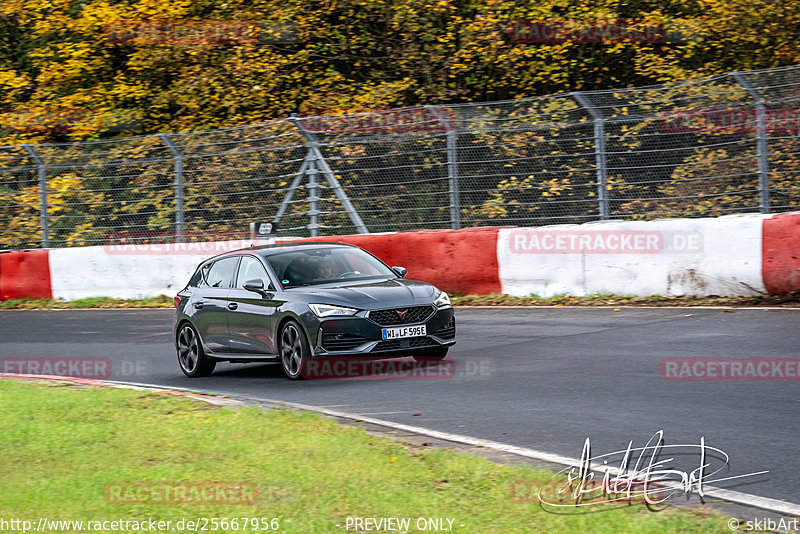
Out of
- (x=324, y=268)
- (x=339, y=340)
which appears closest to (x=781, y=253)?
(x=324, y=268)

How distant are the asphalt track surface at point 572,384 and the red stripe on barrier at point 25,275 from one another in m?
5.26

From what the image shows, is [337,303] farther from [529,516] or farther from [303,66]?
[303,66]

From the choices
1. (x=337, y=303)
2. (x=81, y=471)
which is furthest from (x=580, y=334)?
(x=81, y=471)

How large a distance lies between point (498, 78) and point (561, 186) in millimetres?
7980

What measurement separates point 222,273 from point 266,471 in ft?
21.2

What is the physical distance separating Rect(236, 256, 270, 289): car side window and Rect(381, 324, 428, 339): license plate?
1.75 metres

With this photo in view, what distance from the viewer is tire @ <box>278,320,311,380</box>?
11078 millimetres

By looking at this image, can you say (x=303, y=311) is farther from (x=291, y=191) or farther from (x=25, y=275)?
(x=25, y=275)

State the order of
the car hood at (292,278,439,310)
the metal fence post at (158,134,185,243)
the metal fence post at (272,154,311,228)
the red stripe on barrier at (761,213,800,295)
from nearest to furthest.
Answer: the car hood at (292,278,439,310) → the red stripe on barrier at (761,213,800,295) → the metal fence post at (272,154,311,228) → the metal fence post at (158,134,185,243)

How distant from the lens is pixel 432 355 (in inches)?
471

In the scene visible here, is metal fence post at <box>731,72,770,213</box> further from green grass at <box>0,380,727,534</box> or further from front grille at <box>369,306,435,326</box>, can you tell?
green grass at <box>0,380,727,534</box>

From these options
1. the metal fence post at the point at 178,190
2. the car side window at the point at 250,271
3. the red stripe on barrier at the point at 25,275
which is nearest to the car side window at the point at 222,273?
the car side window at the point at 250,271

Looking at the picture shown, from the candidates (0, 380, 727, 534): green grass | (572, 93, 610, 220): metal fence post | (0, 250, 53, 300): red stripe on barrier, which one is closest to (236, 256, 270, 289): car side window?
(0, 380, 727, 534): green grass
